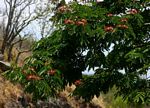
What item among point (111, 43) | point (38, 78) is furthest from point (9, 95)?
point (111, 43)

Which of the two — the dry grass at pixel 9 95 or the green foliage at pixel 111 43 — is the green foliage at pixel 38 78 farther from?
the dry grass at pixel 9 95

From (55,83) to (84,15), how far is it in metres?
1.89

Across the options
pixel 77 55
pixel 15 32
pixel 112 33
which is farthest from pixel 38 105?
pixel 112 33

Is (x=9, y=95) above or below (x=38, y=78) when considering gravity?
below

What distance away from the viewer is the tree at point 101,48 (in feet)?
34.4

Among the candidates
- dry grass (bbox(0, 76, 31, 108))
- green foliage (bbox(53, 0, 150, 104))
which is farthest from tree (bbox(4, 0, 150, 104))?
dry grass (bbox(0, 76, 31, 108))

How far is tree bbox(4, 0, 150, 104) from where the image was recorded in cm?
1048

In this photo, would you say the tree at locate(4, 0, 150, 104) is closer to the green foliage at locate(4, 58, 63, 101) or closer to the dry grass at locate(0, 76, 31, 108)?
the green foliage at locate(4, 58, 63, 101)

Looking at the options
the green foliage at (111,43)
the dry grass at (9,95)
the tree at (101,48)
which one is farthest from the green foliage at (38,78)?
the dry grass at (9,95)

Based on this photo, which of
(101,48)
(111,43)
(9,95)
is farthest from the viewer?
(9,95)

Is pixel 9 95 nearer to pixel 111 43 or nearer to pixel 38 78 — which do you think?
pixel 38 78

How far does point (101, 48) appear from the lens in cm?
1105

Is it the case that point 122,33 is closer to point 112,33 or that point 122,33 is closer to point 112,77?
point 112,33

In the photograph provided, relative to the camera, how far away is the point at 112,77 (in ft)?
36.9
